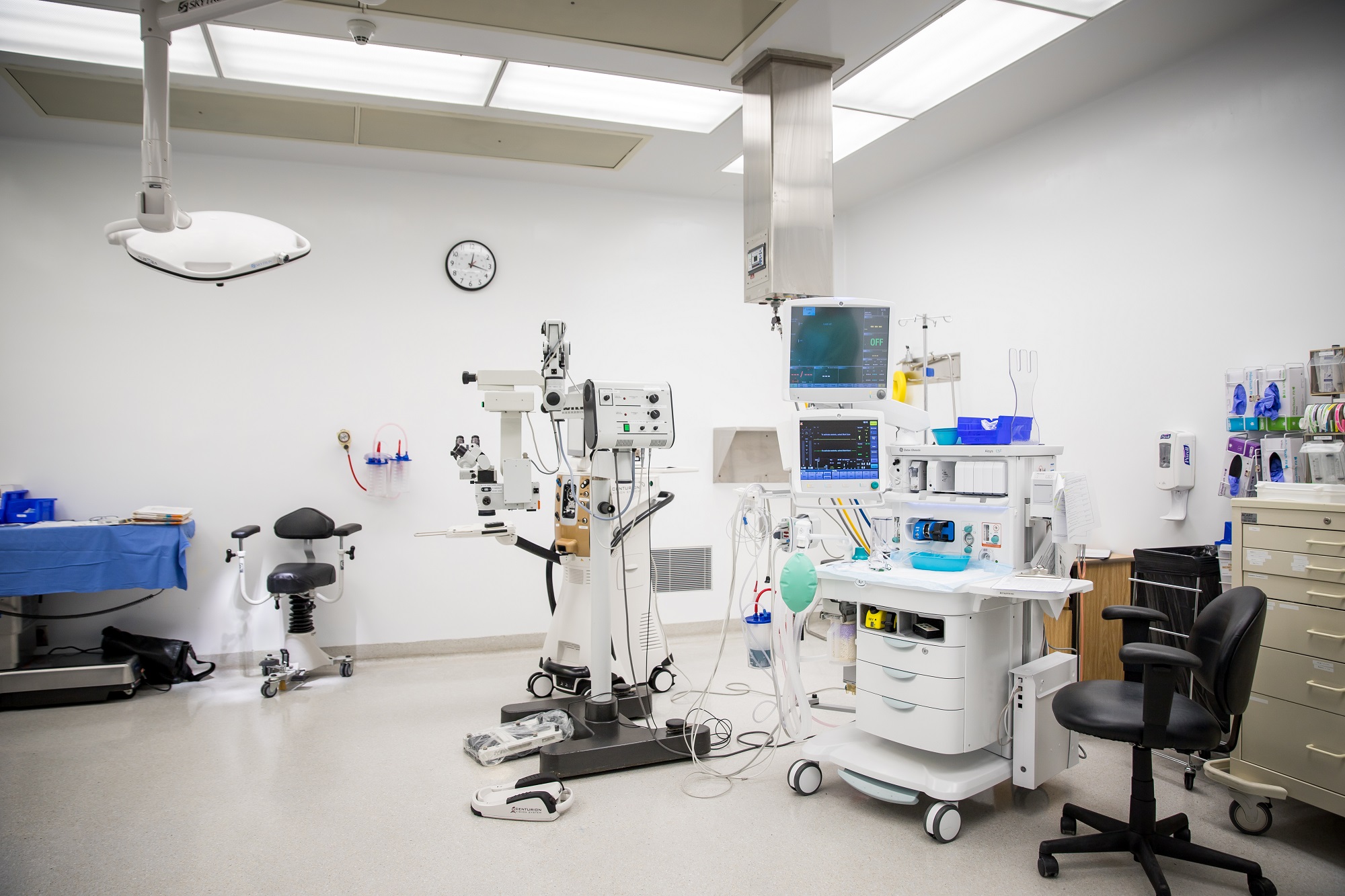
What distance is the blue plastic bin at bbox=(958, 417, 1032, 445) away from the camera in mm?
3262

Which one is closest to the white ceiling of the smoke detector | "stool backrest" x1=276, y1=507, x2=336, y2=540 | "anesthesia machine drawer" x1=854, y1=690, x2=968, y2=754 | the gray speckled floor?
the smoke detector

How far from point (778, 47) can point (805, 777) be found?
318 centimetres

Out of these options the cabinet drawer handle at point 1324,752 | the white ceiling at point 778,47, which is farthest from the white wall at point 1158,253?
the cabinet drawer handle at point 1324,752

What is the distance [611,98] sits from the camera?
4.19 meters

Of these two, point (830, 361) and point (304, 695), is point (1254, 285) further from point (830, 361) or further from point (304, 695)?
point (304, 695)

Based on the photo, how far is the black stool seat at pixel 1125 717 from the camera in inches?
89.7

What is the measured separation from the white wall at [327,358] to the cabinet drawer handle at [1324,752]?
145 inches

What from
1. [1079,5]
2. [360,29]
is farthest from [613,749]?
[1079,5]

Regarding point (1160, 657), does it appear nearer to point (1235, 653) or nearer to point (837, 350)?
point (1235, 653)

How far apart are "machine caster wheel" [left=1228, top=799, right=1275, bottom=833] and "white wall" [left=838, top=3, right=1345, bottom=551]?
1.40 meters

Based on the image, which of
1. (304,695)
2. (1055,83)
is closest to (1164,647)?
(1055,83)

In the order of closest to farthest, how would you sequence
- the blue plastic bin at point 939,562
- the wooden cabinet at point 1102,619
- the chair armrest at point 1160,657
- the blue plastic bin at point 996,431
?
1. the chair armrest at point 1160,657
2. the blue plastic bin at point 939,562
3. the blue plastic bin at point 996,431
4. the wooden cabinet at point 1102,619

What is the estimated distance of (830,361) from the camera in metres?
3.30

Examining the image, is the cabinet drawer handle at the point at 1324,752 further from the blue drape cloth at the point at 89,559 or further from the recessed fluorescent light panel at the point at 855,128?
the blue drape cloth at the point at 89,559
